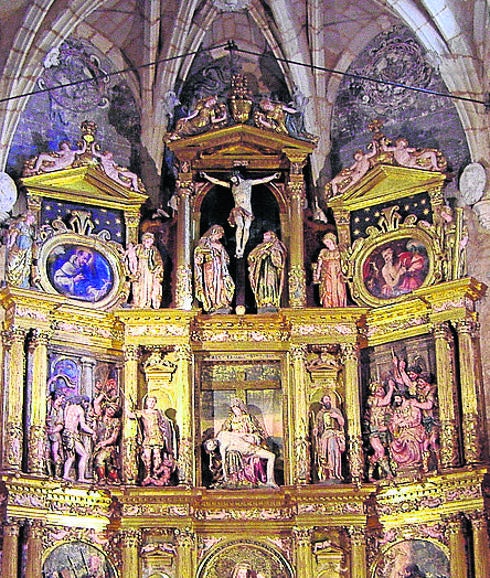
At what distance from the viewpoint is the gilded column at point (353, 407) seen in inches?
914

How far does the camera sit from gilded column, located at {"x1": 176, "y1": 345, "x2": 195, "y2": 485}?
23203 mm

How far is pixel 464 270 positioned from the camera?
2345 centimetres

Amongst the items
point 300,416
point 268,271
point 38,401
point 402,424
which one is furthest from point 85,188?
point 402,424

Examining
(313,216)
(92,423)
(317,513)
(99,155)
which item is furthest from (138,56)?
(317,513)

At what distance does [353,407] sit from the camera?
23.6 m

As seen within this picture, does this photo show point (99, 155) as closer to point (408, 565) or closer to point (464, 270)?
point (464, 270)

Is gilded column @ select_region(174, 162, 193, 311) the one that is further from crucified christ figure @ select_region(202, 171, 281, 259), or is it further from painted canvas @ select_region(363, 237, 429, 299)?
painted canvas @ select_region(363, 237, 429, 299)

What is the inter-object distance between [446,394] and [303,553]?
316 cm

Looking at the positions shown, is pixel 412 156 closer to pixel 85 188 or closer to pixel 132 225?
pixel 132 225

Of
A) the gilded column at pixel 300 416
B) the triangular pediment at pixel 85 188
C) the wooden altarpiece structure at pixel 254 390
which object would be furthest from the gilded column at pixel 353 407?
the triangular pediment at pixel 85 188

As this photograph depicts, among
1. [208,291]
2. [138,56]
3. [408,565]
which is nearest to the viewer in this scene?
[408,565]

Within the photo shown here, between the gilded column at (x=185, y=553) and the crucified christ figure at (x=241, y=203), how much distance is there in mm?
4599

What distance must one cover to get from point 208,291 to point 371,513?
14.2 ft

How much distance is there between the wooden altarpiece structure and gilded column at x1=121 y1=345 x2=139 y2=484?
34mm
